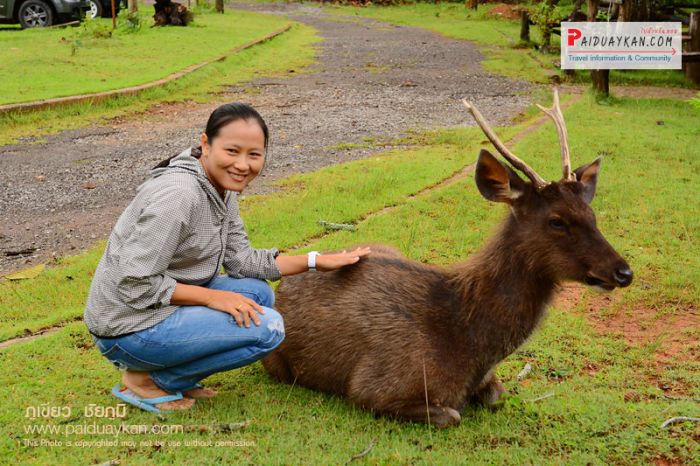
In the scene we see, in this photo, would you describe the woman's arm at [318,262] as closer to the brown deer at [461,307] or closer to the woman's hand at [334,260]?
the woman's hand at [334,260]

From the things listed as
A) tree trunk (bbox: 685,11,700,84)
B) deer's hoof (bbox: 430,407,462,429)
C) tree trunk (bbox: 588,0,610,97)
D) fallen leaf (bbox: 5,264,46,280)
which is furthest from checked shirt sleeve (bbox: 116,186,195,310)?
tree trunk (bbox: 685,11,700,84)

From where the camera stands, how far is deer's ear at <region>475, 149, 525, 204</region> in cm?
436

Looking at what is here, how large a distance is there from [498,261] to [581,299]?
204 centimetres

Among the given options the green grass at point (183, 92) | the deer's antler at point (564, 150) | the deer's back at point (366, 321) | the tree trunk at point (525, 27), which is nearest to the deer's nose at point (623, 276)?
the deer's antler at point (564, 150)

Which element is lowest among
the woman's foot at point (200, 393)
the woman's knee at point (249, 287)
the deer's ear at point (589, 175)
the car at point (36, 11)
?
the woman's foot at point (200, 393)

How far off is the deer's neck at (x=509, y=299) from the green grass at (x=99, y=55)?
9265mm

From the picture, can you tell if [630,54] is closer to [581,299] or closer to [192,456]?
[581,299]

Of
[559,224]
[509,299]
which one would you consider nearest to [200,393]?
[509,299]

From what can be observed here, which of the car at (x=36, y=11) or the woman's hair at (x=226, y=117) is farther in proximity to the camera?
the car at (x=36, y=11)

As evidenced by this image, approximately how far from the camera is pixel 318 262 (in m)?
4.61

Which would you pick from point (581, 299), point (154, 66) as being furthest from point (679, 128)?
point (154, 66)

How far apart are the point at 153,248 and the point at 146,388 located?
90 centimetres

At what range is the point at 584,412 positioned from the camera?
4391mm

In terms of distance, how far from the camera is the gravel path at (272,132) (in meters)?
7.77
